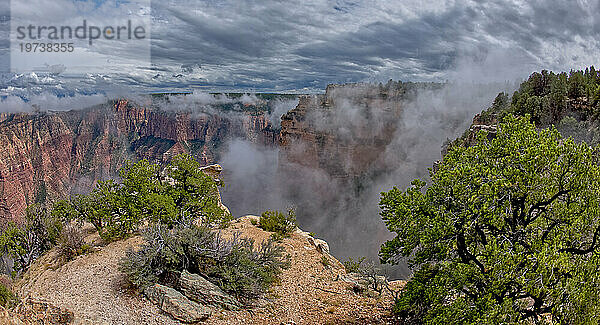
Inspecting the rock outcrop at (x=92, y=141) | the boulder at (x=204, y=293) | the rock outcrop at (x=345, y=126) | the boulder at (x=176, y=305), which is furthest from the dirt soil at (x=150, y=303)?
the rock outcrop at (x=92, y=141)

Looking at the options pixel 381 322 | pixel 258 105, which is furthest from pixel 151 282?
pixel 258 105

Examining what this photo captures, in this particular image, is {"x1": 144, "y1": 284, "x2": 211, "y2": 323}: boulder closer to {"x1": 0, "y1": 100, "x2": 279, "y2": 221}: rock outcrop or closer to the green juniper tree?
the green juniper tree

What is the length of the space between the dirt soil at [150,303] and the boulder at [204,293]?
1.32 ft

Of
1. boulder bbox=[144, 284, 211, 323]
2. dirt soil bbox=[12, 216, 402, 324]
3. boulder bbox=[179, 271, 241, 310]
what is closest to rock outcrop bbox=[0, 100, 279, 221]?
dirt soil bbox=[12, 216, 402, 324]

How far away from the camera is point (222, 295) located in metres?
14.2

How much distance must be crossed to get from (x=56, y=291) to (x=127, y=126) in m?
151

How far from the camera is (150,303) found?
533 inches

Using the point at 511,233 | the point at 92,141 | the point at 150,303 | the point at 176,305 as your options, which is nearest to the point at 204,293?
the point at 176,305

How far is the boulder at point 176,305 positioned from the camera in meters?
12.8

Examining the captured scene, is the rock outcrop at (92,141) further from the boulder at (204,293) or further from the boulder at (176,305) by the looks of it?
the boulder at (204,293)

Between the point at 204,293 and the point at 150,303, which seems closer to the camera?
the point at 150,303

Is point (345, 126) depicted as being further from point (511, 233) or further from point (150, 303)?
point (511, 233)

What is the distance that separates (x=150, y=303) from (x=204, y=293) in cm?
213

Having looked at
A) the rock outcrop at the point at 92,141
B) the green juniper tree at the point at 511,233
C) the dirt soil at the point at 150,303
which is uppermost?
the green juniper tree at the point at 511,233
